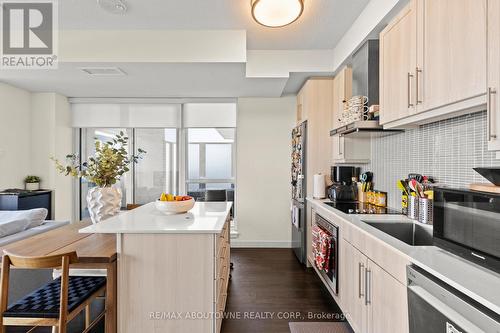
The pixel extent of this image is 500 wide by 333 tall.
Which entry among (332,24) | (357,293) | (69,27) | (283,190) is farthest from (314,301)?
(69,27)

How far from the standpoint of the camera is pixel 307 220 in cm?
355

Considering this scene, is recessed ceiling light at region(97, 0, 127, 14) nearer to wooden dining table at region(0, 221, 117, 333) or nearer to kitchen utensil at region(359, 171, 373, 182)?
wooden dining table at region(0, 221, 117, 333)

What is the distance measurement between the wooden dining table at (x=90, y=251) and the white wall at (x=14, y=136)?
2.99 metres

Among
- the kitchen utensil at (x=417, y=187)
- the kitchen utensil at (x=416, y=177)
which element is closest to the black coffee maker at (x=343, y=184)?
the kitchen utensil at (x=416, y=177)

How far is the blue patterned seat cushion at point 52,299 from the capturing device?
146 cm

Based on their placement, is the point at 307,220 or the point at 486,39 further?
the point at 307,220

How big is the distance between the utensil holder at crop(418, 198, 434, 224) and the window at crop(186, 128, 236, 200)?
125 inches

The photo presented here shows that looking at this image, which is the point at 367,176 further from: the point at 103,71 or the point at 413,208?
the point at 103,71

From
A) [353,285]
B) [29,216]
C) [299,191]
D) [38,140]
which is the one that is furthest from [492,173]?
[38,140]

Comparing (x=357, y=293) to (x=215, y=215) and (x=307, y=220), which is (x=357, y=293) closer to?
(x=215, y=215)

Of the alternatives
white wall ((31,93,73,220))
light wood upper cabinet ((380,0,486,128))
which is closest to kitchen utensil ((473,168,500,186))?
light wood upper cabinet ((380,0,486,128))

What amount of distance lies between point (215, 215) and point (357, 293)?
1226mm

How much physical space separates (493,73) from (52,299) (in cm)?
256

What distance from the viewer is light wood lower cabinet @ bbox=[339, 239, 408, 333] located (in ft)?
4.68
